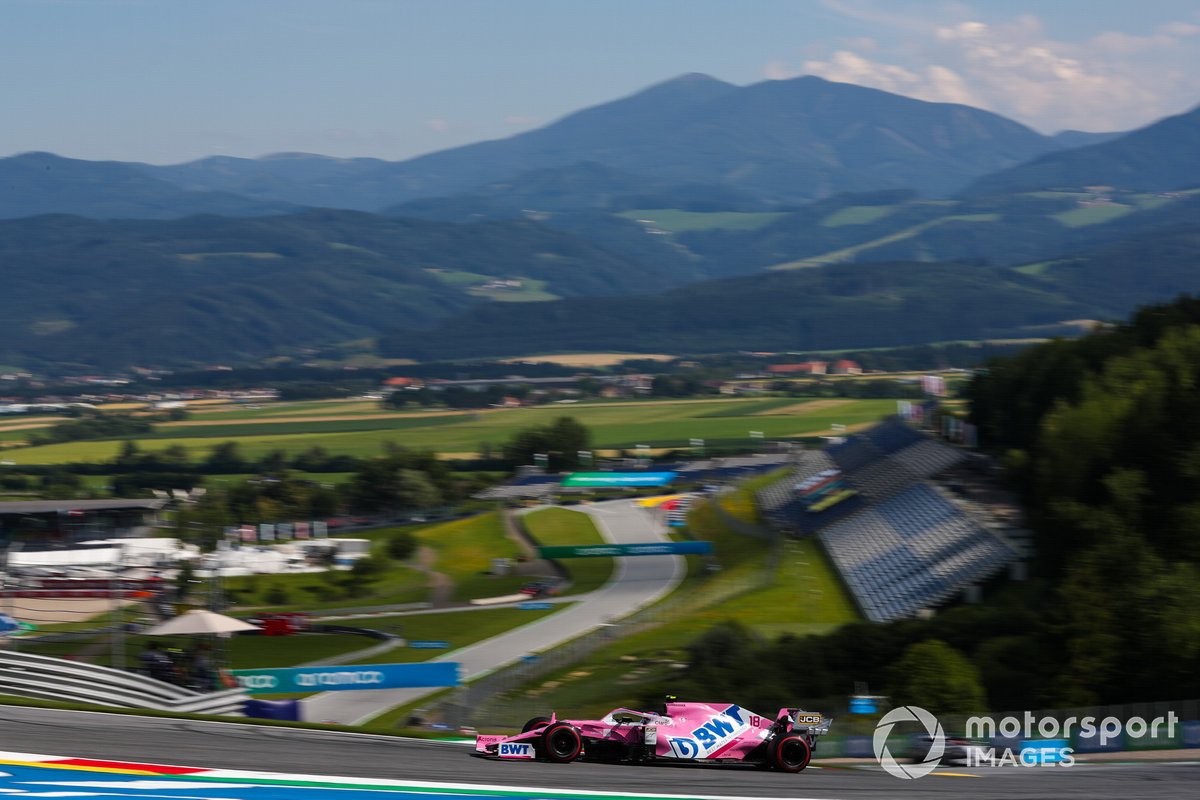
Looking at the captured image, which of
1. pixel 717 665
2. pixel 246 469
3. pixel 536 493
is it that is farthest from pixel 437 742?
pixel 246 469

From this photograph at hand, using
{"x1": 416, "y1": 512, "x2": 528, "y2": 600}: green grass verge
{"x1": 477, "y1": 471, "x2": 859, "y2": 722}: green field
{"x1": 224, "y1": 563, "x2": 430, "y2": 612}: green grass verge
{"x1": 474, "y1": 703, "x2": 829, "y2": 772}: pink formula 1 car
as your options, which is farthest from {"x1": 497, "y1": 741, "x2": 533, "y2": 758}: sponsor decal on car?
{"x1": 416, "y1": 512, "x2": 528, "y2": 600}: green grass verge

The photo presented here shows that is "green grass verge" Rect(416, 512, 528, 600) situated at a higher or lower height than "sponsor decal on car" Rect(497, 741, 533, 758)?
lower

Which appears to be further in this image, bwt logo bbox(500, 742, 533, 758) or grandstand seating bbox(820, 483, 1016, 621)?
grandstand seating bbox(820, 483, 1016, 621)

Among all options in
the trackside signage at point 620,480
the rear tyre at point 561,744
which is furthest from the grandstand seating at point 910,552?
the rear tyre at point 561,744

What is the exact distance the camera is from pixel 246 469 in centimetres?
11669

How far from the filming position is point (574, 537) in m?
78.8

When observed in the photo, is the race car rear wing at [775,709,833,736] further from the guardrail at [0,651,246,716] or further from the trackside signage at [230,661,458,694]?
the trackside signage at [230,661,458,694]

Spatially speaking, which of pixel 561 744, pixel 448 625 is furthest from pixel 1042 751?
pixel 448 625

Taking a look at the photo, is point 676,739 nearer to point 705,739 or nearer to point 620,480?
point 705,739

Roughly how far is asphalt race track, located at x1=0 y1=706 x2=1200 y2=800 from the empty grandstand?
29356mm

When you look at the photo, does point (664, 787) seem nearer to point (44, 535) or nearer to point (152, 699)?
point (152, 699)

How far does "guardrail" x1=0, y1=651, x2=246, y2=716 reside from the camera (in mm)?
31578

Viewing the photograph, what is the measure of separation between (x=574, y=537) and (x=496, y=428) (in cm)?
6597

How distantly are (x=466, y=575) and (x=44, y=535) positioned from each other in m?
24.8
